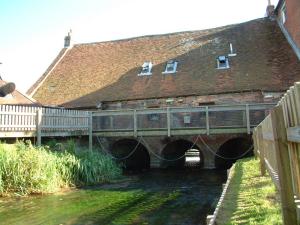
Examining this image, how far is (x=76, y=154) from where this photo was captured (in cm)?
1508

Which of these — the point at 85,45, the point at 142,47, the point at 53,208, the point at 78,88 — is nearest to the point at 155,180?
the point at 53,208

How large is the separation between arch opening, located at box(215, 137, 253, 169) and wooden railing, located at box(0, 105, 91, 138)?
8065mm

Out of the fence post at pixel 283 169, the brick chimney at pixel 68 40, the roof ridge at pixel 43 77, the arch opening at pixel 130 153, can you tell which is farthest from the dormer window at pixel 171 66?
the fence post at pixel 283 169

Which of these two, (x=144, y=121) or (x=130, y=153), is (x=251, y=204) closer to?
(x=144, y=121)

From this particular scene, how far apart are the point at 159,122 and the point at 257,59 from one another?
26.9 ft

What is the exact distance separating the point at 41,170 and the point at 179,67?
539 inches

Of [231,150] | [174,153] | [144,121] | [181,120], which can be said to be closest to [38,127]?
[144,121]

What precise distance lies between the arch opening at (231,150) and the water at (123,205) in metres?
6.19

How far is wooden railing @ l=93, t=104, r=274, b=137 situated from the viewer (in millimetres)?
16953

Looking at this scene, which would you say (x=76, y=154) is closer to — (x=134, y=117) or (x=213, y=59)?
(x=134, y=117)

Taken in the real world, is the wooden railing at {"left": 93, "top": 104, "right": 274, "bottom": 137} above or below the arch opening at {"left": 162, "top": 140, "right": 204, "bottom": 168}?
above

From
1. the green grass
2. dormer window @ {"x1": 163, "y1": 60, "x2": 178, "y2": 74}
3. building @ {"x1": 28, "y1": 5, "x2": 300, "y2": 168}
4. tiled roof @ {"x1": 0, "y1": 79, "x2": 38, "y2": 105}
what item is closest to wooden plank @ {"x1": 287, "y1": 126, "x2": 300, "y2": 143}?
the green grass

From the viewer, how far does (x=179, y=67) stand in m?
23.7

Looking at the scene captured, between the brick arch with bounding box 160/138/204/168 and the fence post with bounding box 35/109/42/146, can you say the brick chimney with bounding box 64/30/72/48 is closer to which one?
the brick arch with bounding box 160/138/204/168
